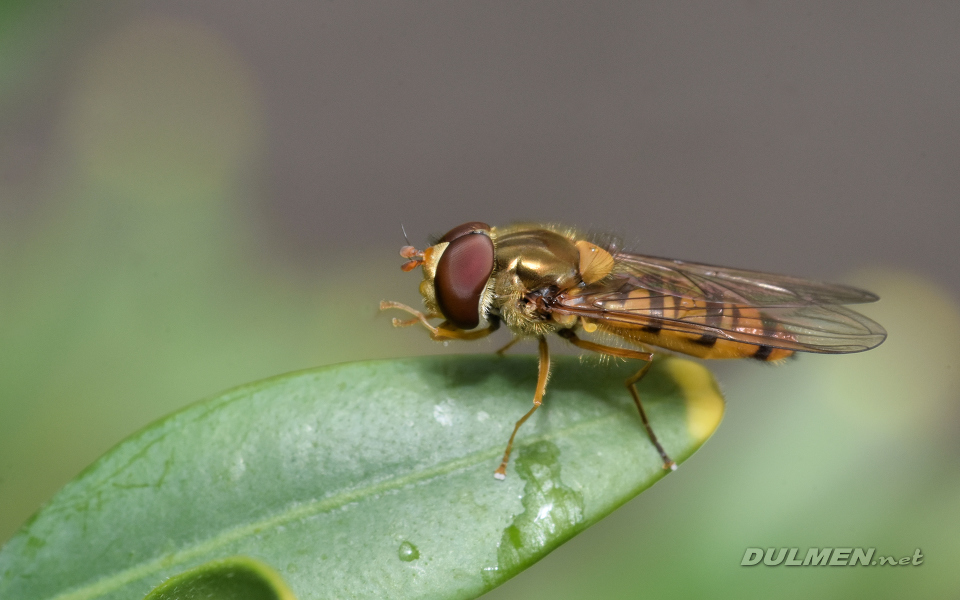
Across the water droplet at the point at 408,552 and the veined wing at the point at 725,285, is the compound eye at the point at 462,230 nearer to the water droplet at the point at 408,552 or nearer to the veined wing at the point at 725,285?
the veined wing at the point at 725,285

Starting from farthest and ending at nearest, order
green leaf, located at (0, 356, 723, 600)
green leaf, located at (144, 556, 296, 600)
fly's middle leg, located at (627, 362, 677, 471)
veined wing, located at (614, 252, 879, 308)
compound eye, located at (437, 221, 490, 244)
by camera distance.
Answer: veined wing, located at (614, 252, 879, 308) → compound eye, located at (437, 221, 490, 244) → fly's middle leg, located at (627, 362, 677, 471) → green leaf, located at (0, 356, 723, 600) → green leaf, located at (144, 556, 296, 600)

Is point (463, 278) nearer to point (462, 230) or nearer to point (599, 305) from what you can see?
point (462, 230)

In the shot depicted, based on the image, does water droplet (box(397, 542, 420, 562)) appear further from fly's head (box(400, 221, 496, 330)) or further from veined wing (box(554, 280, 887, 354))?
veined wing (box(554, 280, 887, 354))

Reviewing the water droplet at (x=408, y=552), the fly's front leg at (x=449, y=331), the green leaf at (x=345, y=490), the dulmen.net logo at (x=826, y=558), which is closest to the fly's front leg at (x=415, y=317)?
the fly's front leg at (x=449, y=331)

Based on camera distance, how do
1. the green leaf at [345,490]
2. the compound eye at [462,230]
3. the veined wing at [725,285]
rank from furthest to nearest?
the veined wing at [725,285], the compound eye at [462,230], the green leaf at [345,490]

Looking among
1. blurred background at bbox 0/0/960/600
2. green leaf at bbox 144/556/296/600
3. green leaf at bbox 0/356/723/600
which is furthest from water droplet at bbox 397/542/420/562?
blurred background at bbox 0/0/960/600

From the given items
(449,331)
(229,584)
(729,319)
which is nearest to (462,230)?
(449,331)
